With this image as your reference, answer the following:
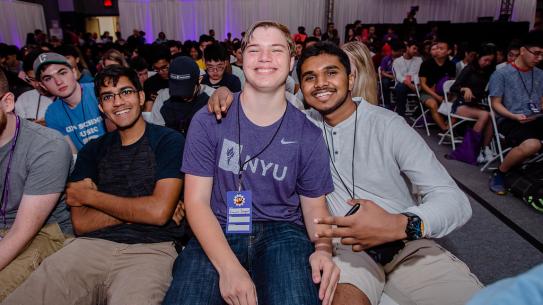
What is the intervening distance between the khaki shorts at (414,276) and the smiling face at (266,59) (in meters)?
0.88

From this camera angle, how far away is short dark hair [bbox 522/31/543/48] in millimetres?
3760

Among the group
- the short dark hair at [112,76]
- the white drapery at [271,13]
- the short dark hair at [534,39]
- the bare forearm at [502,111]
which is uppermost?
the white drapery at [271,13]

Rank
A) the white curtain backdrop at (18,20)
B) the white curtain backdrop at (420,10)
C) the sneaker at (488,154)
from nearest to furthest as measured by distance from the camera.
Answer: the sneaker at (488,154) < the white curtain backdrop at (18,20) < the white curtain backdrop at (420,10)

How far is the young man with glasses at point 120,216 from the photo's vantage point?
1496mm

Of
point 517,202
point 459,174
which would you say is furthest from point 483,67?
point 517,202

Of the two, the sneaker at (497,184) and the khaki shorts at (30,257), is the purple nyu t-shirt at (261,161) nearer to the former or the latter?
the khaki shorts at (30,257)

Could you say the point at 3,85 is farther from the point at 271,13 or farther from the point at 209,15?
the point at 209,15

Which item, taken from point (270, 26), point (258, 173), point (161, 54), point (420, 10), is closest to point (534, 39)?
point (270, 26)

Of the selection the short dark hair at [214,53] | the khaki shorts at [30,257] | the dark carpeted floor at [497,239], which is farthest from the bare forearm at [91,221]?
the short dark hair at [214,53]

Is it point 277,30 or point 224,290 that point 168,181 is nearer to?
point 224,290

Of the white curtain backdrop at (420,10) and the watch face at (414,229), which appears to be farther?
the white curtain backdrop at (420,10)

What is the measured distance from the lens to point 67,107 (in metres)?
2.74

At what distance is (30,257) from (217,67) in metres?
2.93

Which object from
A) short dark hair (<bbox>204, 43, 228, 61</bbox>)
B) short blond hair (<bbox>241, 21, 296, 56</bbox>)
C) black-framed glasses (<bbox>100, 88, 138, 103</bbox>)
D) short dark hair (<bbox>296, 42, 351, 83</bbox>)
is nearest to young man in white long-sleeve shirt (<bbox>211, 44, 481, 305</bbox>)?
short dark hair (<bbox>296, 42, 351, 83</bbox>)
